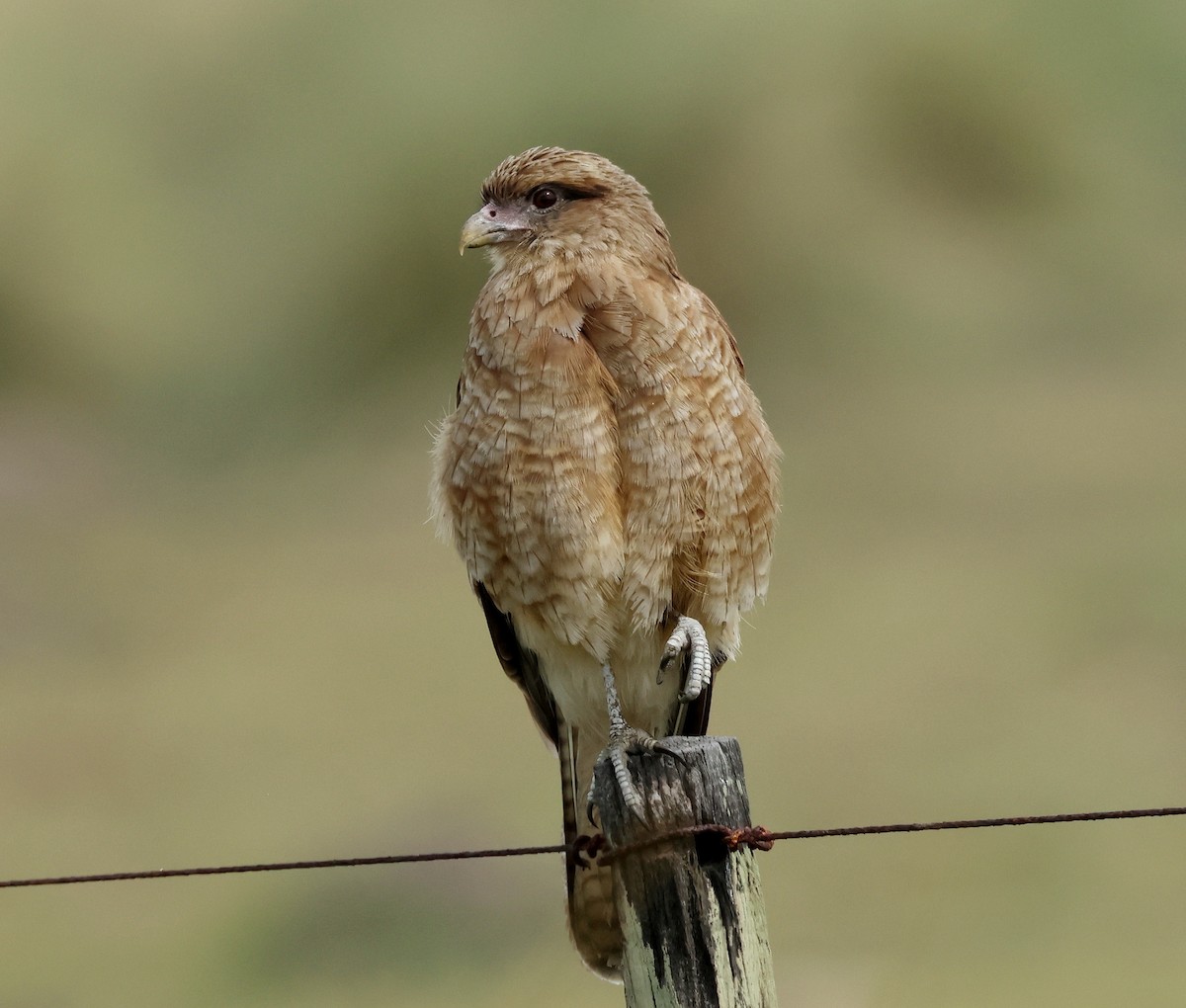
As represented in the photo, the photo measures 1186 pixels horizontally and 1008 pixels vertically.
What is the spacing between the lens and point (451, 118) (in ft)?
68.4

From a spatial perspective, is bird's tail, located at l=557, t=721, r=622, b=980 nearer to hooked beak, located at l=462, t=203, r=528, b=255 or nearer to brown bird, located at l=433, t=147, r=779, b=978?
brown bird, located at l=433, t=147, r=779, b=978

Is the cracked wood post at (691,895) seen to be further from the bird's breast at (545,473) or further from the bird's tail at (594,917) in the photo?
the bird's breast at (545,473)

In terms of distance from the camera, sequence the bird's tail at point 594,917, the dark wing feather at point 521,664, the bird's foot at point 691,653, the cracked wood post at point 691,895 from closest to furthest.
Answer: the cracked wood post at point 691,895 → the bird's tail at point 594,917 → the bird's foot at point 691,653 → the dark wing feather at point 521,664

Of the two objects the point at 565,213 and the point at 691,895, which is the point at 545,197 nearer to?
the point at 565,213

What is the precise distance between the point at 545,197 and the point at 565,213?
9cm

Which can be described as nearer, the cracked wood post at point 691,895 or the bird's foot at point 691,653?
the cracked wood post at point 691,895

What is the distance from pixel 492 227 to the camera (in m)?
4.61

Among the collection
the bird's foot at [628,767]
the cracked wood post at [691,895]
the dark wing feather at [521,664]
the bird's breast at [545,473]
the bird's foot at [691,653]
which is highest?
the bird's breast at [545,473]

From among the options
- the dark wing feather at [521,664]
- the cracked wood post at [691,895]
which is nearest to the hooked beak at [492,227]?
the dark wing feather at [521,664]

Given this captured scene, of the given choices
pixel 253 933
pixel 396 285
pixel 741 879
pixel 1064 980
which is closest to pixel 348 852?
pixel 253 933

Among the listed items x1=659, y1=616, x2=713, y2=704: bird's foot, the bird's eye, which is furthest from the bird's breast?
the bird's eye

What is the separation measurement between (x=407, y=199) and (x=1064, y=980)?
41.7 feet

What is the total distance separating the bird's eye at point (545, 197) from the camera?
4.60 metres

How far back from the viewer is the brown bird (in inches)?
165
